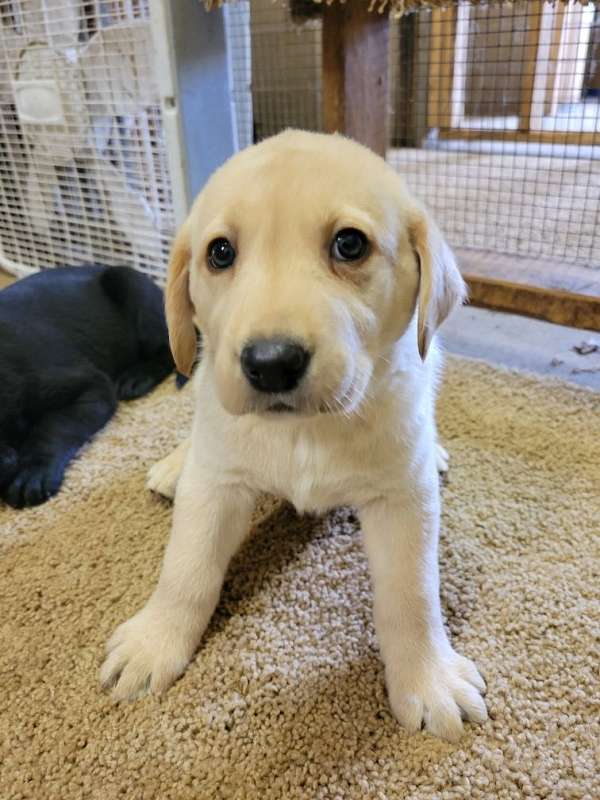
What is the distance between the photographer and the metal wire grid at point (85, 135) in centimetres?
237

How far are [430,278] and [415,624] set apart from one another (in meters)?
0.61

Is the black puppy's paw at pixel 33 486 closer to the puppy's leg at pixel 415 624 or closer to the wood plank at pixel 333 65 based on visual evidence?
the puppy's leg at pixel 415 624

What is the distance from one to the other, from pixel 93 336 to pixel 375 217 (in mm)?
1438

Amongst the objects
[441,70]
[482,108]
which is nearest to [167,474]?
[441,70]

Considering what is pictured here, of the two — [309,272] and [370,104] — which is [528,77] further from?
[309,272]

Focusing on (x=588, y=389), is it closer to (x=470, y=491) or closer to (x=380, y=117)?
(x=470, y=491)

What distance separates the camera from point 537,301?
7.13 feet

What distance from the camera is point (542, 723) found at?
1.13 m

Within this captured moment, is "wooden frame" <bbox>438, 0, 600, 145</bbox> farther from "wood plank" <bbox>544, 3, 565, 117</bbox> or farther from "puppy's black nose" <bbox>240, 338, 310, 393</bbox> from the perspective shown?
"puppy's black nose" <bbox>240, 338, 310, 393</bbox>

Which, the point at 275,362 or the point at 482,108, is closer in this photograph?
the point at 275,362

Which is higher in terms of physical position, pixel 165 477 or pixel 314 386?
pixel 314 386

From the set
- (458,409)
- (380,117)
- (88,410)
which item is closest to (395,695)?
(458,409)

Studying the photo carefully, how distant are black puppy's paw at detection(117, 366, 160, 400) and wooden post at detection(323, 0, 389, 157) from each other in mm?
1114

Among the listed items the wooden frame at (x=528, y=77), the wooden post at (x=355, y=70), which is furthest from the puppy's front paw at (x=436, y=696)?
the wooden frame at (x=528, y=77)
